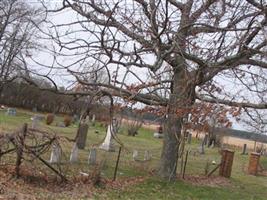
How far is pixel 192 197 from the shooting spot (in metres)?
13.4

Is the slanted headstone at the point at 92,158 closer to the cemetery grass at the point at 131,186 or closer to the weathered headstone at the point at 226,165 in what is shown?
the cemetery grass at the point at 131,186

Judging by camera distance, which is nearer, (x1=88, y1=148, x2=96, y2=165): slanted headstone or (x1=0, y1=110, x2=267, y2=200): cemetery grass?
(x1=0, y1=110, x2=267, y2=200): cemetery grass

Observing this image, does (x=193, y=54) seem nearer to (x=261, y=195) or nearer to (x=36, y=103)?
(x=261, y=195)

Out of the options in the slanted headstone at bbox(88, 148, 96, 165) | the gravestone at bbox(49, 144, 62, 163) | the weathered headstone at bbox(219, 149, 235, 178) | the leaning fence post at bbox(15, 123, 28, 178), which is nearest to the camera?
the leaning fence post at bbox(15, 123, 28, 178)

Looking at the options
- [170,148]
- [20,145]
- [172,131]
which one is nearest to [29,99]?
[170,148]

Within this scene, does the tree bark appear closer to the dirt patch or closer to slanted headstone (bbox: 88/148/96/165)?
the dirt patch

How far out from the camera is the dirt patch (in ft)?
54.8

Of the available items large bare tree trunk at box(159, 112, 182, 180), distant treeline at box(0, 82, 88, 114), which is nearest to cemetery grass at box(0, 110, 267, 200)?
large bare tree trunk at box(159, 112, 182, 180)

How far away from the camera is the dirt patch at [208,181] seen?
54.8ft

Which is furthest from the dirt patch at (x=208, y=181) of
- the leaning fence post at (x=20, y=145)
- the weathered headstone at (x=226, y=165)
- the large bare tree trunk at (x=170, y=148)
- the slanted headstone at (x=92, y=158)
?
the leaning fence post at (x=20, y=145)

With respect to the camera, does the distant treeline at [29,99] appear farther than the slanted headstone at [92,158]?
Yes

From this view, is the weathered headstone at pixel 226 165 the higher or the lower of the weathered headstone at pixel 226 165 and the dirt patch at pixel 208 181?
the higher

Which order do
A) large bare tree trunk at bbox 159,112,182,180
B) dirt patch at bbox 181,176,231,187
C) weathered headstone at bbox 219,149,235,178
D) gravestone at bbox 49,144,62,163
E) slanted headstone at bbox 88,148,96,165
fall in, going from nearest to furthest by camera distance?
gravestone at bbox 49,144,62,163 → large bare tree trunk at bbox 159,112,182,180 → slanted headstone at bbox 88,148,96,165 → dirt patch at bbox 181,176,231,187 → weathered headstone at bbox 219,149,235,178

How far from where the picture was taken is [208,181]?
58.0ft
